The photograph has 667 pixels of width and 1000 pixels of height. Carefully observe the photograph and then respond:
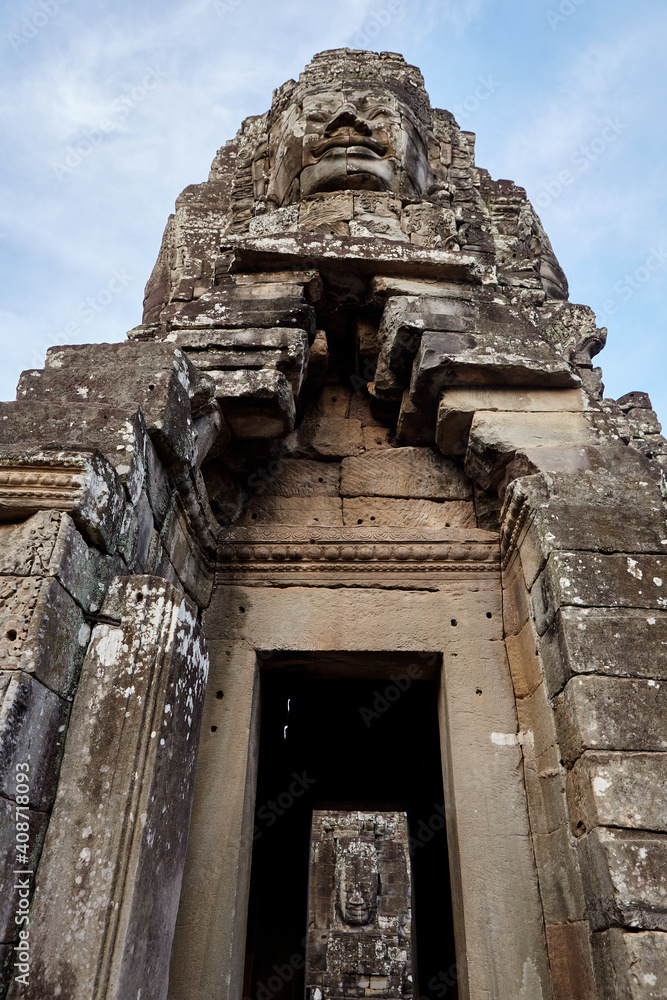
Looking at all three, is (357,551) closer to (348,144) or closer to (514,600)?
(514,600)

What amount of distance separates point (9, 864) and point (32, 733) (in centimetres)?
35

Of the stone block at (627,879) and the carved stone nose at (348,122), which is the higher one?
the carved stone nose at (348,122)

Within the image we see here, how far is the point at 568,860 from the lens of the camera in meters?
2.68

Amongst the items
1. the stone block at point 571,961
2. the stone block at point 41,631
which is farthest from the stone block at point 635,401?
the stone block at point 41,631

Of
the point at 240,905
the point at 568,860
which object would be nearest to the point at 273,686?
the point at 240,905

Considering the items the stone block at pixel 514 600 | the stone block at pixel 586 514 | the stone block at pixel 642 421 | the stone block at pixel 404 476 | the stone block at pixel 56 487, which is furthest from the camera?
the stone block at pixel 642 421

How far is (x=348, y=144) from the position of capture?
5.01 m

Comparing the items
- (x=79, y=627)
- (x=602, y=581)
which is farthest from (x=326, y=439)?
(x=79, y=627)

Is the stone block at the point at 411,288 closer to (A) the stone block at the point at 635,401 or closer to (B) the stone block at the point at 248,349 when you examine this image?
(B) the stone block at the point at 248,349

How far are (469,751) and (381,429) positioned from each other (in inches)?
86.7

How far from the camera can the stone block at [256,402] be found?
11.7 ft

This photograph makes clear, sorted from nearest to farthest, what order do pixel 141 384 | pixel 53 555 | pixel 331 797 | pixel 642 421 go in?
pixel 53 555, pixel 141 384, pixel 642 421, pixel 331 797

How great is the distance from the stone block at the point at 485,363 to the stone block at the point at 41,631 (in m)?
2.36

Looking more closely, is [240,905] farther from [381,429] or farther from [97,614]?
[381,429]
